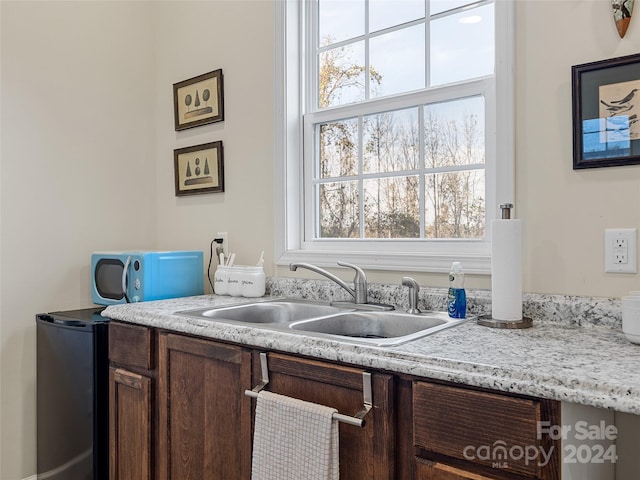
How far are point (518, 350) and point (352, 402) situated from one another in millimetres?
401

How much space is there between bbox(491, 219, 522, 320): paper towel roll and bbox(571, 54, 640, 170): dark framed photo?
0.28 meters

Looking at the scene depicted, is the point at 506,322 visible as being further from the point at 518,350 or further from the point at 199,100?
the point at 199,100

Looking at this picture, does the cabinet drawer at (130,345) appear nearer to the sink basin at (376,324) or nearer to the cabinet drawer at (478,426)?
the sink basin at (376,324)

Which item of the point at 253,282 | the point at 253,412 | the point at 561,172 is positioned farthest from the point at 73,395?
the point at 561,172

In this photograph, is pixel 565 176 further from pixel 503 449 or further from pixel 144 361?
pixel 144 361

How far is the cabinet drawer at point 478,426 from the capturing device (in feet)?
3.04

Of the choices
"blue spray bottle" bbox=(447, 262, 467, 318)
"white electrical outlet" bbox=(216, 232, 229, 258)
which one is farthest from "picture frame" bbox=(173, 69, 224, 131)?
"blue spray bottle" bbox=(447, 262, 467, 318)

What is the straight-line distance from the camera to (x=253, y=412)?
54.6 inches

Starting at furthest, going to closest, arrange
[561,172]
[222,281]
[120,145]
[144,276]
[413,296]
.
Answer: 1. [120,145]
2. [222,281]
3. [144,276]
4. [413,296]
5. [561,172]

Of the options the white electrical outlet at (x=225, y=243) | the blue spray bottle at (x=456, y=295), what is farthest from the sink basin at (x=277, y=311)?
the white electrical outlet at (x=225, y=243)

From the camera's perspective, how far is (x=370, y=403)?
3.69 feet

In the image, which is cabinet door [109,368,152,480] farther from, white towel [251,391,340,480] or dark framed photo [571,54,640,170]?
dark framed photo [571,54,640,170]

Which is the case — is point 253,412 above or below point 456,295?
below

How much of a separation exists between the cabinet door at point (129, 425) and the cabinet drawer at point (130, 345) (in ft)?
0.16
